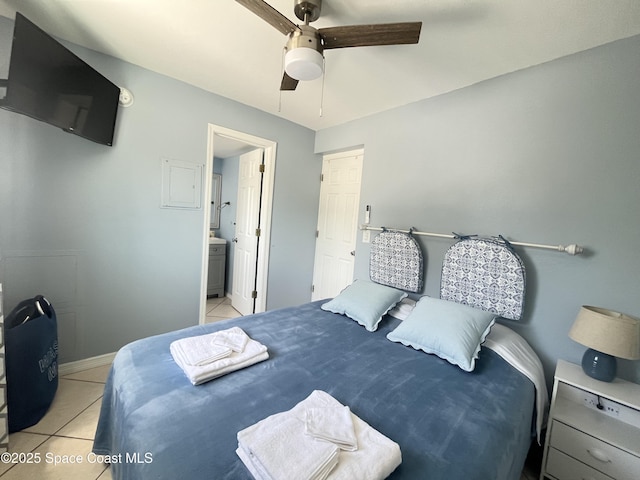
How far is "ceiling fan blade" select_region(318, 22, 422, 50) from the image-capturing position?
1.14 metres

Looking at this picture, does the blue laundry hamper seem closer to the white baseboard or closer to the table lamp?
the white baseboard

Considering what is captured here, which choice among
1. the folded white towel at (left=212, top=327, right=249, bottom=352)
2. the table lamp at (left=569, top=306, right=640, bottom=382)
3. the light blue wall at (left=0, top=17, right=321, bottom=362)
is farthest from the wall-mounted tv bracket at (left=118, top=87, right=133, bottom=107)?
the table lamp at (left=569, top=306, right=640, bottom=382)

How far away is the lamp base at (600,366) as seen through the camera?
1329mm

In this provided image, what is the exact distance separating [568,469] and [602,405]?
40cm

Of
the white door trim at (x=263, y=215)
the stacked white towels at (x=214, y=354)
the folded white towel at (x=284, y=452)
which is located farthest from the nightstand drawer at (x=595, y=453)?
the white door trim at (x=263, y=215)

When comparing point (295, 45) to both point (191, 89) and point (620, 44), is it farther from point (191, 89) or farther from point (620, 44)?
point (620, 44)

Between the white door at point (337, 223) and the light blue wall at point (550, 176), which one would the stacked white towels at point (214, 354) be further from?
the white door at point (337, 223)

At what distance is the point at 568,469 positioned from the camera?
1.31 meters

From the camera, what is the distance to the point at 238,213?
11.9 feet

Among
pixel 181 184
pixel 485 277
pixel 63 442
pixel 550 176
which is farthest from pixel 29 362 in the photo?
pixel 550 176

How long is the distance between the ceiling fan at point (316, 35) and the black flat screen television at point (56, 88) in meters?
1.32

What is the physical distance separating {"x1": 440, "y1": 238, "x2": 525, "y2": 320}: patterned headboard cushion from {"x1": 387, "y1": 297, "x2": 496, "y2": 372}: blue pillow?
0.57 ft

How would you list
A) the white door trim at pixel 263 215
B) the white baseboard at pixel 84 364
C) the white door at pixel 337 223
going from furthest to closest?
the white door at pixel 337 223 → the white door trim at pixel 263 215 → the white baseboard at pixel 84 364

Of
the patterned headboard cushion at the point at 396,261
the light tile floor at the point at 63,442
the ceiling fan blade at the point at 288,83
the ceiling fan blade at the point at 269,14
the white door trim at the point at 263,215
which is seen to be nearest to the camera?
the ceiling fan blade at the point at 269,14
